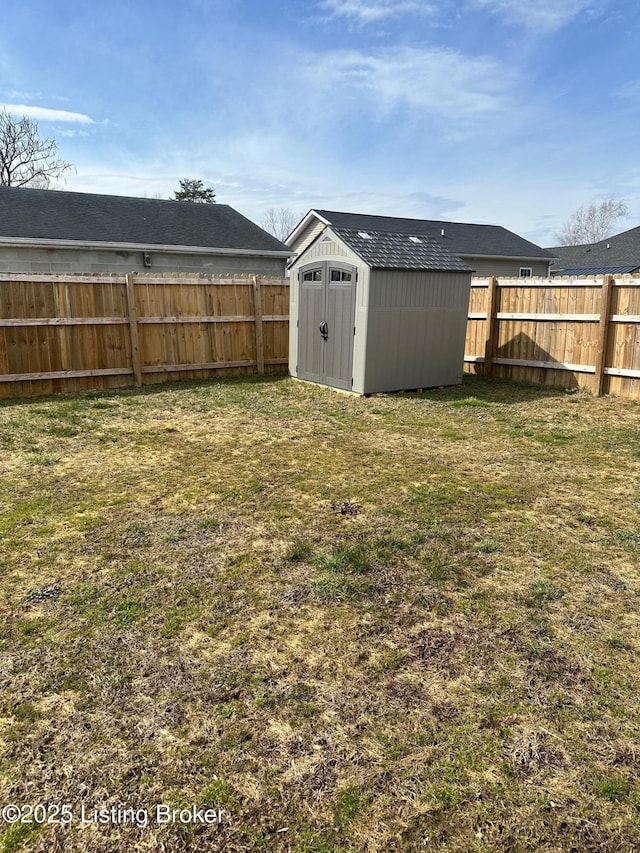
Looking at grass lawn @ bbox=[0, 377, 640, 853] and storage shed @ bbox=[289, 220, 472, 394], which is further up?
storage shed @ bbox=[289, 220, 472, 394]

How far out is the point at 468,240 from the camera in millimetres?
24188

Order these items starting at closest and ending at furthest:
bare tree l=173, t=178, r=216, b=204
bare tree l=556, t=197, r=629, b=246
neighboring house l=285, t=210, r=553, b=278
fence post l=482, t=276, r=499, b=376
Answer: fence post l=482, t=276, r=499, b=376
neighboring house l=285, t=210, r=553, b=278
bare tree l=173, t=178, r=216, b=204
bare tree l=556, t=197, r=629, b=246

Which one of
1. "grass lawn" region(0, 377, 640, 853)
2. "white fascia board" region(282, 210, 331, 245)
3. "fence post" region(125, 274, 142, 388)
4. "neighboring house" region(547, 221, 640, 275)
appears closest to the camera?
"grass lawn" region(0, 377, 640, 853)

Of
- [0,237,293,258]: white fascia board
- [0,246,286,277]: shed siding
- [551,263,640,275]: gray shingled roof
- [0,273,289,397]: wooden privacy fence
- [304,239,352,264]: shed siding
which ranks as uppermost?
[551,263,640,275]: gray shingled roof

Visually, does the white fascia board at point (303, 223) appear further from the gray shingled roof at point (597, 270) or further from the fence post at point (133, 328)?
the fence post at point (133, 328)

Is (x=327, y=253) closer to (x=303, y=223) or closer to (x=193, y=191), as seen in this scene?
(x=303, y=223)

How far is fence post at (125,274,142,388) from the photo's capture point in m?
8.90

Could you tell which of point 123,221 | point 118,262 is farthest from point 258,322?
point 123,221

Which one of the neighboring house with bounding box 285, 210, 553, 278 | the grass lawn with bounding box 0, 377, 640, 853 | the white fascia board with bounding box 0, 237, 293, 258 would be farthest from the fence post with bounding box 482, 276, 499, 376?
the neighboring house with bounding box 285, 210, 553, 278

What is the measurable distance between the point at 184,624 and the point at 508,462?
12.3 feet

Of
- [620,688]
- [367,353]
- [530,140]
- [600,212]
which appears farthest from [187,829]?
[600,212]

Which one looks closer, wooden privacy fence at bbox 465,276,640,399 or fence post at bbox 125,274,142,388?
wooden privacy fence at bbox 465,276,640,399

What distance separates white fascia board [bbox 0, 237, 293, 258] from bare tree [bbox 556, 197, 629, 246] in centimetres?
4588

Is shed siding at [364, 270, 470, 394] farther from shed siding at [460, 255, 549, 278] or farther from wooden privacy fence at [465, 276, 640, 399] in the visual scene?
shed siding at [460, 255, 549, 278]
